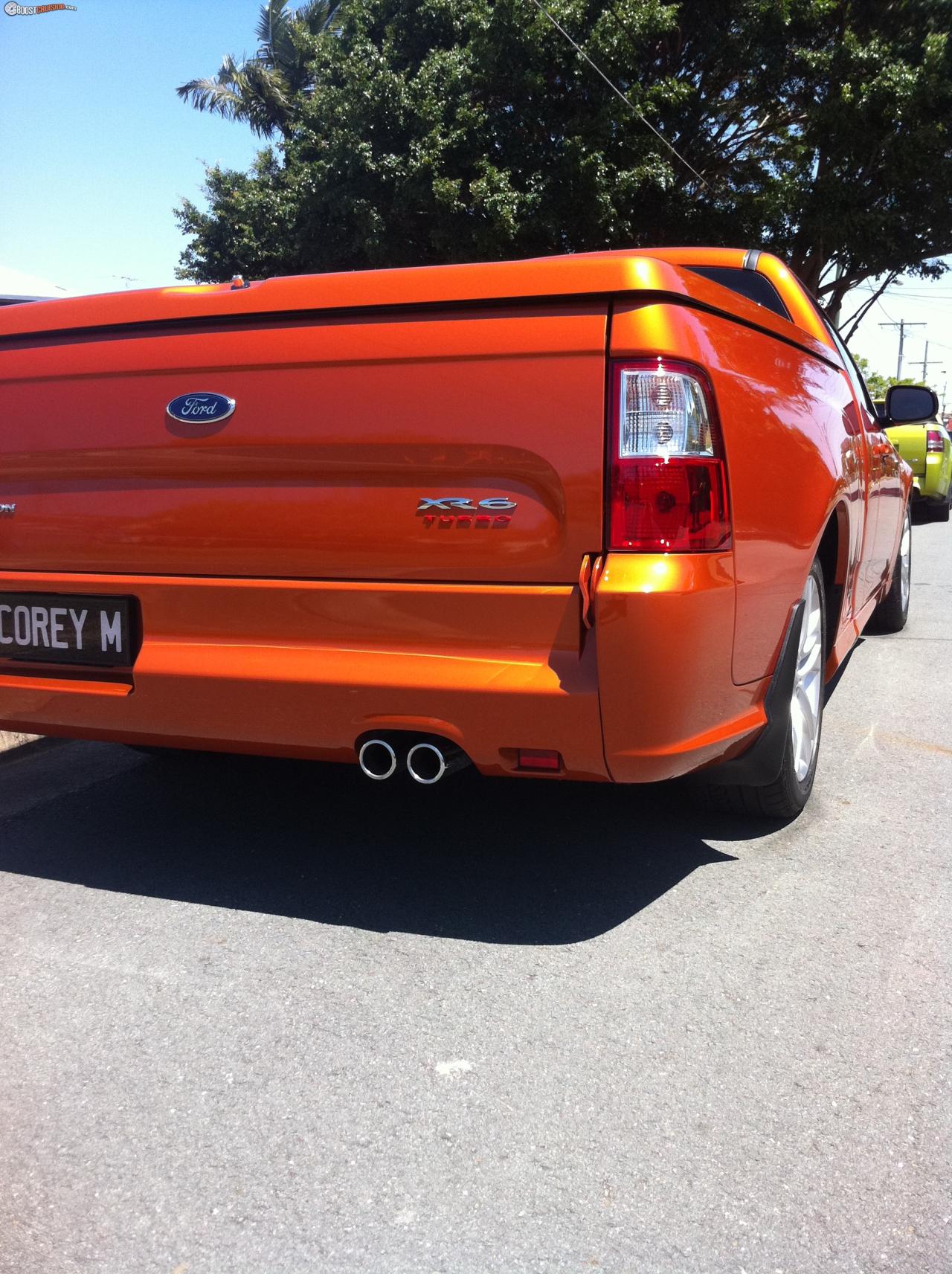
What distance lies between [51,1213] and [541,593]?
153cm

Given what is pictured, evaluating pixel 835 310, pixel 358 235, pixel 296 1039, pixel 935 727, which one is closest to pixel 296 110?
pixel 358 235

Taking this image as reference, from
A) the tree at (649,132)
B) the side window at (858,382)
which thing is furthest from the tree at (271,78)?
the side window at (858,382)

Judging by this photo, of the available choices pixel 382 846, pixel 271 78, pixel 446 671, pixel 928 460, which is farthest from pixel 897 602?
pixel 271 78

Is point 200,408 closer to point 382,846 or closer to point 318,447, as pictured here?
point 318,447

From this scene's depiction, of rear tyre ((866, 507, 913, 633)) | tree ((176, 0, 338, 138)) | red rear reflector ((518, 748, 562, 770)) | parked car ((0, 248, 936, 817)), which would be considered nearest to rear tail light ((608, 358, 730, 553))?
parked car ((0, 248, 936, 817))

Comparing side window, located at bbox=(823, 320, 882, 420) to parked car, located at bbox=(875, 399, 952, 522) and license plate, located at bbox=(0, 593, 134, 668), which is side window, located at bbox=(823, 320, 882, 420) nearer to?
license plate, located at bbox=(0, 593, 134, 668)

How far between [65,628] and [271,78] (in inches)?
1211

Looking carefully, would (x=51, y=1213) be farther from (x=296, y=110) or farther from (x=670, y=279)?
(x=296, y=110)

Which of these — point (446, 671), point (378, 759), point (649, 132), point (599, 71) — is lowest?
point (378, 759)

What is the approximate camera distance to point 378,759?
2.93 metres

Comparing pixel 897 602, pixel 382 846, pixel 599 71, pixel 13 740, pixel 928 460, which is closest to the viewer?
pixel 382 846

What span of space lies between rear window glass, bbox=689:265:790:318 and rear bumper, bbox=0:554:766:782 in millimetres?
1775

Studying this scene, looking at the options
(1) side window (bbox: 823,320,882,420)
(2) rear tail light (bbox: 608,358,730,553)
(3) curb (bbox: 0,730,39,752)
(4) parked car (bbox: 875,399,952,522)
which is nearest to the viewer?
(2) rear tail light (bbox: 608,358,730,553)

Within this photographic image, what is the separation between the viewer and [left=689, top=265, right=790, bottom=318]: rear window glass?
13.8ft
